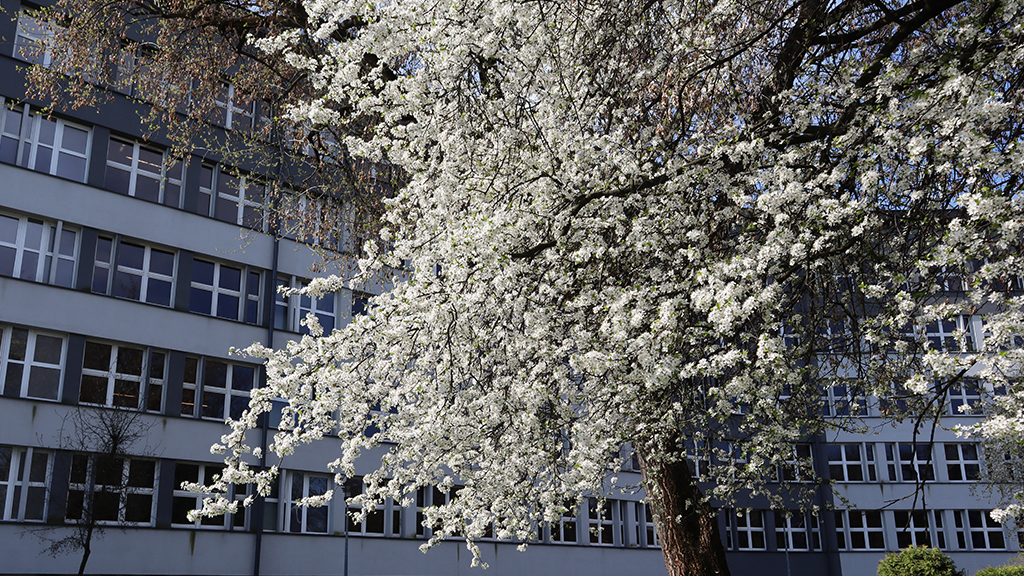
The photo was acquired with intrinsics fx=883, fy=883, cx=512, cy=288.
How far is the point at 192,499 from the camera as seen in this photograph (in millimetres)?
21016

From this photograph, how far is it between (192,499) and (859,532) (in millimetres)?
30547

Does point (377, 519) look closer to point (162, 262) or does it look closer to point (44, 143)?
point (162, 262)

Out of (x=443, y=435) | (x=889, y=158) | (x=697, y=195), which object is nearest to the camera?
(x=889, y=158)

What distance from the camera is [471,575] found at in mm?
26328

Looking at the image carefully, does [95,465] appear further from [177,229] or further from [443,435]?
[443,435]

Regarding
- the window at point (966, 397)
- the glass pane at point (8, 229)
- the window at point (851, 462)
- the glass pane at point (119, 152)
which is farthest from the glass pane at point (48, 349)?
the window at point (851, 462)

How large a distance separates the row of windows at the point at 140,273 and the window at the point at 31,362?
1269 mm

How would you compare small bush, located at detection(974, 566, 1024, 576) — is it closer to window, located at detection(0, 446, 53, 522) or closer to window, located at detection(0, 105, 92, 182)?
window, located at detection(0, 446, 53, 522)

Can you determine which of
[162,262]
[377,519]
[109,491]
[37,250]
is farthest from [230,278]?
[377,519]

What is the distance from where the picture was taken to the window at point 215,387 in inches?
848

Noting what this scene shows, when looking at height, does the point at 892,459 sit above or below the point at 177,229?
below

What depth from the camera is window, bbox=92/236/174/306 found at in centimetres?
2050

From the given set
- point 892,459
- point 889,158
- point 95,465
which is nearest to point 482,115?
point 889,158

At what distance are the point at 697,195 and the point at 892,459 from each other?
3647 cm
